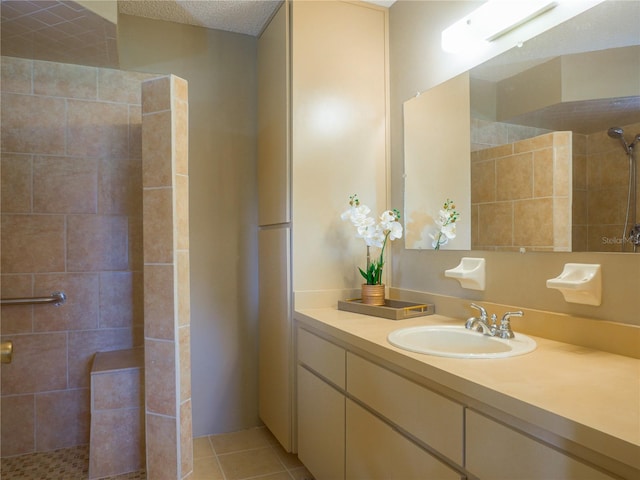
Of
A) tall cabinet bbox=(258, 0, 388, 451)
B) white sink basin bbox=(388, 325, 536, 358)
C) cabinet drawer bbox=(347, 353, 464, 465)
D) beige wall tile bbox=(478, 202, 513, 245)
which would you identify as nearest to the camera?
cabinet drawer bbox=(347, 353, 464, 465)

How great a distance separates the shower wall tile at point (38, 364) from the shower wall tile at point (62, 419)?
0.07 meters

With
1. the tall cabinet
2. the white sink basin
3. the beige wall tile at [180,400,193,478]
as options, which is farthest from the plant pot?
the beige wall tile at [180,400,193,478]

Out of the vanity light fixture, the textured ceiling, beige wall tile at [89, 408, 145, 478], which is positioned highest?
the textured ceiling

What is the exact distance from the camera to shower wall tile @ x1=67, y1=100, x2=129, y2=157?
8.05 feet

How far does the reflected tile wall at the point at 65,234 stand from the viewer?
236cm

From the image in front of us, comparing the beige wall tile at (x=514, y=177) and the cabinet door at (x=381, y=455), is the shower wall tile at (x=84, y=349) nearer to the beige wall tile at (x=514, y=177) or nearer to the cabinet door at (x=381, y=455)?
the cabinet door at (x=381, y=455)

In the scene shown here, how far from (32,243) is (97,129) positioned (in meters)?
0.72

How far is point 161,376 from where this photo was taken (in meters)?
1.93

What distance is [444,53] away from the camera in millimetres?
2008

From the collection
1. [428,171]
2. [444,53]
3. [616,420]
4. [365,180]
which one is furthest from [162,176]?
[616,420]

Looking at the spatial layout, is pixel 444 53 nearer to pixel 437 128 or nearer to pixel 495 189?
pixel 437 128

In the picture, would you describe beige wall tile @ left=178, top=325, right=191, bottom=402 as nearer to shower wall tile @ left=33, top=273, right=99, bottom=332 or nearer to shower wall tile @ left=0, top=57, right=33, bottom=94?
shower wall tile @ left=33, top=273, right=99, bottom=332

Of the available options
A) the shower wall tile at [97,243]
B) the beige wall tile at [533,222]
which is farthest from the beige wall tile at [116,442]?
the beige wall tile at [533,222]

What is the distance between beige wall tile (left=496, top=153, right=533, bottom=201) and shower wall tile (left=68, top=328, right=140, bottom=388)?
2.19 m
